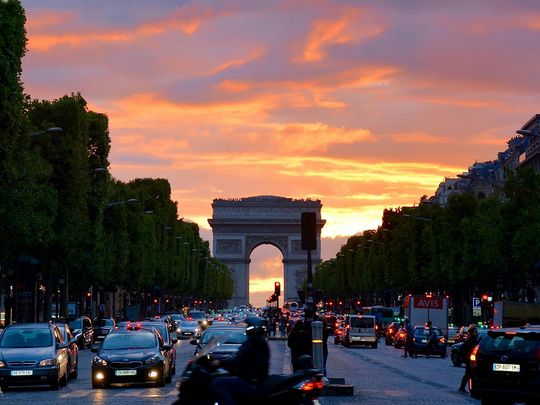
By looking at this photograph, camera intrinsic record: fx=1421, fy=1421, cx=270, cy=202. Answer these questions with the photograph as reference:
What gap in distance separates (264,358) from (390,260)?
133 meters

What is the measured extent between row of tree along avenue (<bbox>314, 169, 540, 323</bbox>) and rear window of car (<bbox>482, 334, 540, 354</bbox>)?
50991 mm

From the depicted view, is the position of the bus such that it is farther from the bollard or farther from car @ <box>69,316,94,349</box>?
the bollard

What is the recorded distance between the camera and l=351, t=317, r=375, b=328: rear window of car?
8881 cm

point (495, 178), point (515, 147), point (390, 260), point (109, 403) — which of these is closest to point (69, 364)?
point (109, 403)

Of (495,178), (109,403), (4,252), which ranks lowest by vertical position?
(109,403)

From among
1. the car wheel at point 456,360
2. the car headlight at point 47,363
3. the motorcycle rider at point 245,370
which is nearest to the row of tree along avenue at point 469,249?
the car wheel at point 456,360

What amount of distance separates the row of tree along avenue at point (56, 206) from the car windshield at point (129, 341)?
570 inches

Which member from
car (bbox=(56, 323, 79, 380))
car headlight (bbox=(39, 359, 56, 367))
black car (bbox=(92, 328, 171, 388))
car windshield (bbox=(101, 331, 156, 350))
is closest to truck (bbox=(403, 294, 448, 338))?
car (bbox=(56, 323, 79, 380))

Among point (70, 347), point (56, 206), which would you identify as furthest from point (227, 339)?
point (56, 206)

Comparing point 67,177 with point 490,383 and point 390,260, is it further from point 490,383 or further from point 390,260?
point 390,260

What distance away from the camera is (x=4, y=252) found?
65.1m

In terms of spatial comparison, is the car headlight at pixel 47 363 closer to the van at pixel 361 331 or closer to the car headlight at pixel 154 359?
the car headlight at pixel 154 359

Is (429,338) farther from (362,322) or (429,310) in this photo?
(429,310)

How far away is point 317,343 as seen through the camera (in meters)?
32.7
